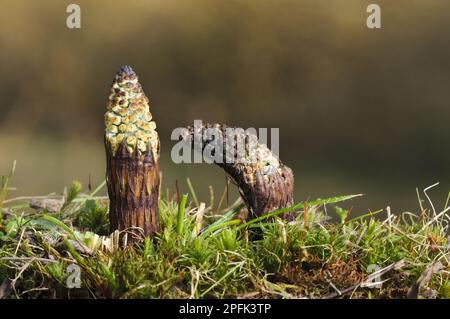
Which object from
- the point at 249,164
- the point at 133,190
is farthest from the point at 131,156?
the point at 249,164

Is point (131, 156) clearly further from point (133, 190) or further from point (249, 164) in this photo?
point (249, 164)

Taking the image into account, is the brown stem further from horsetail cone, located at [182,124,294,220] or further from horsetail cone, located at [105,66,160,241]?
horsetail cone, located at [182,124,294,220]

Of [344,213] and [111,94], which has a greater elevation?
[111,94]

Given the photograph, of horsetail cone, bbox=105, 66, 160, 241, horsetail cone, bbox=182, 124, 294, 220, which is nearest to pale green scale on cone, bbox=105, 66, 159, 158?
horsetail cone, bbox=105, 66, 160, 241
